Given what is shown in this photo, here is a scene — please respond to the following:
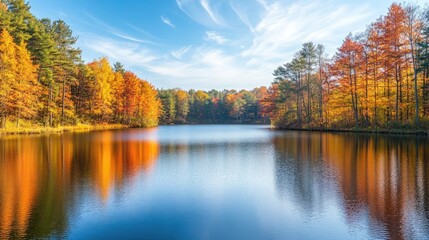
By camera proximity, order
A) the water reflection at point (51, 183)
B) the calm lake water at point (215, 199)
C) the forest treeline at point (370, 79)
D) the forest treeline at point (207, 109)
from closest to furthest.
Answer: the calm lake water at point (215, 199) → the water reflection at point (51, 183) → the forest treeline at point (370, 79) → the forest treeline at point (207, 109)

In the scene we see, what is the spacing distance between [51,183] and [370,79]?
37.7 m

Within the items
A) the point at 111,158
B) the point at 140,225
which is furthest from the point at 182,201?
the point at 111,158

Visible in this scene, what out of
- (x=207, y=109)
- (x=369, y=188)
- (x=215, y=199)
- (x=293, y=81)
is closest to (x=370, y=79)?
(x=293, y=81)

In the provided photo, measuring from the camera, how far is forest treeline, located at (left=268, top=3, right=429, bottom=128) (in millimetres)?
34134

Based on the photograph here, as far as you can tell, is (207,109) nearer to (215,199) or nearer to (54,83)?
(54,83)

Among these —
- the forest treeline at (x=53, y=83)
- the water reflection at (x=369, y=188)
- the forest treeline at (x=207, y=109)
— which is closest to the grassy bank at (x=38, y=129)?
the forest treeline at (x=53, y=83)

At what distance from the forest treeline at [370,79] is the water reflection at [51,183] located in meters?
29.7

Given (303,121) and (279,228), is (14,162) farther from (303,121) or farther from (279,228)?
(303,121)

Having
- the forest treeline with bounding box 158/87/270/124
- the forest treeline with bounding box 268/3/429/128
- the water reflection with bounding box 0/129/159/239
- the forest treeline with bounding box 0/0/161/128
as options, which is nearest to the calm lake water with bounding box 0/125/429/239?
the water reflection with bounding box 0/129/159/239

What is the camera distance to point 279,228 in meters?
7.19

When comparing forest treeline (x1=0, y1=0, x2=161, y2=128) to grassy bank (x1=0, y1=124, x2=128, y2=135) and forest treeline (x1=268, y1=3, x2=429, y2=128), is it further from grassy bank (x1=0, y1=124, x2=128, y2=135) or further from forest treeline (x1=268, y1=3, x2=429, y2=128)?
forest treeline (x1=268, y1=3, x2=429, y2=128)

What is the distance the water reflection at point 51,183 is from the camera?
24.1 feet

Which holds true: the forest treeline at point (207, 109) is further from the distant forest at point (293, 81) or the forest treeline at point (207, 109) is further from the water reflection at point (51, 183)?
the water reflection at point (51, 183)

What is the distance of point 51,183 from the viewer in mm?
11406
